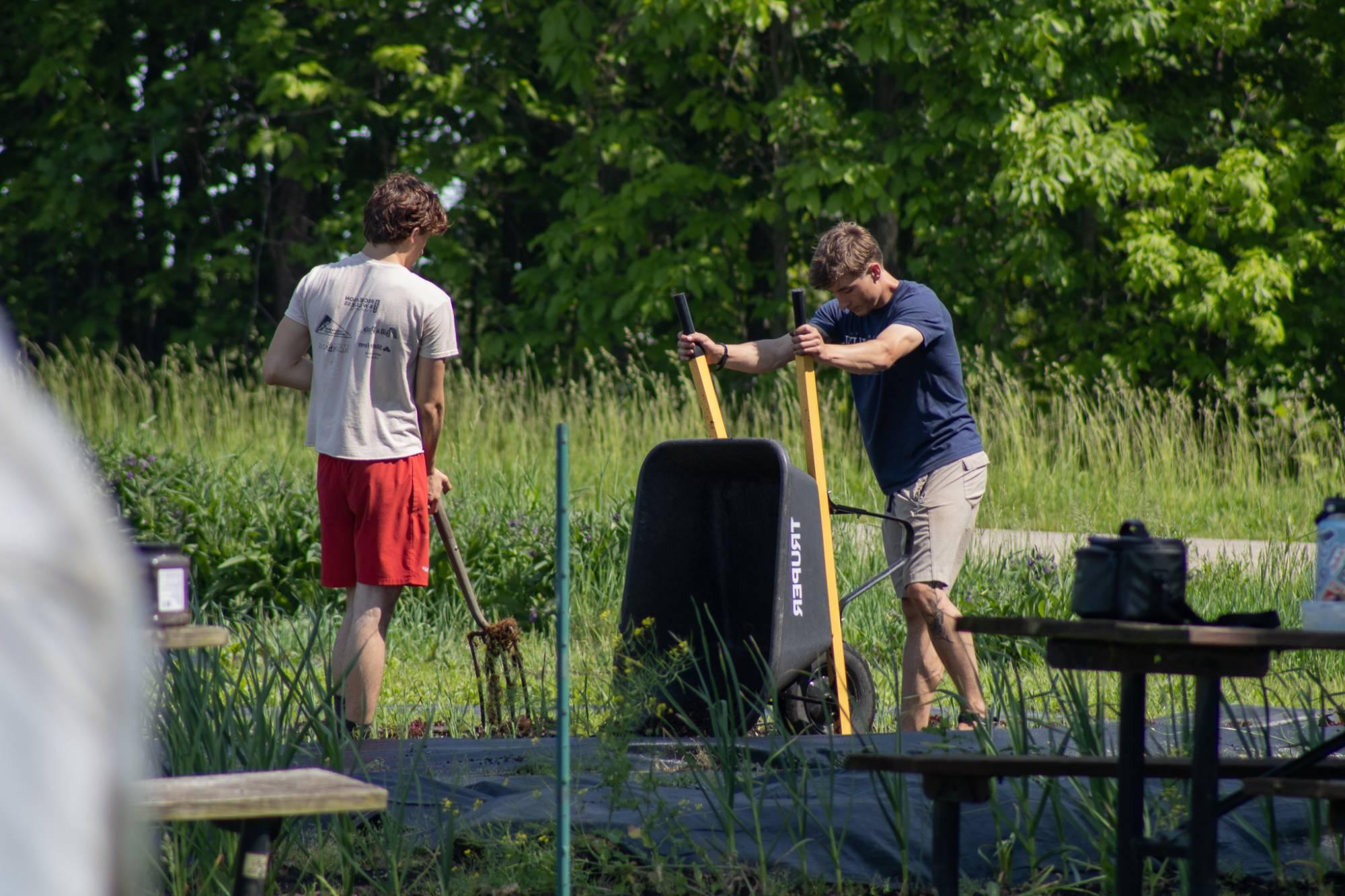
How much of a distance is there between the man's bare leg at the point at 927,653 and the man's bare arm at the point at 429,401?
1.66 metres

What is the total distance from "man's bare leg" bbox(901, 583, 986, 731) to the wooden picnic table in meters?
2.06

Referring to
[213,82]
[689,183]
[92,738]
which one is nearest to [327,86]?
[213,82]

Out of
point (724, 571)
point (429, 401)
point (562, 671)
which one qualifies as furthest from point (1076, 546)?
point (562, 671)

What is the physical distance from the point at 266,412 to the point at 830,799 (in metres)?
8.67

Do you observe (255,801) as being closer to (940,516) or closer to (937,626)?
(937,626)

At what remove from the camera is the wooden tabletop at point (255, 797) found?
207 cm

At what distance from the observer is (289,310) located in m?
4.68

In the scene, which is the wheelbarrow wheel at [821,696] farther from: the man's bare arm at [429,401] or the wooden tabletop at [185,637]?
the wooden tabletop at [185,637]

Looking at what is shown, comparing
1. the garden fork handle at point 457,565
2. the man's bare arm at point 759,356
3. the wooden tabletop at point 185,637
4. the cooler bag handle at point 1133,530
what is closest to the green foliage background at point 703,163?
the man's bare arm at point 759,356

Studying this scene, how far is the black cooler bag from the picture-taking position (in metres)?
2.40

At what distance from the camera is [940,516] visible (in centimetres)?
504

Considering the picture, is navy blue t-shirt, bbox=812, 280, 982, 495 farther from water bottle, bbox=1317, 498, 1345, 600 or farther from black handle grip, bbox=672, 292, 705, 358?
water bottle, bbox=1317, 498, 1345, 600

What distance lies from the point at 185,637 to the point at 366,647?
2.09 meters

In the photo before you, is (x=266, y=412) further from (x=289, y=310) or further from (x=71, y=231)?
(x=71, y=231)
